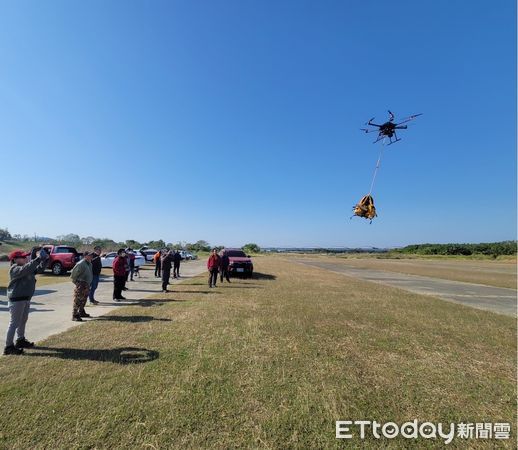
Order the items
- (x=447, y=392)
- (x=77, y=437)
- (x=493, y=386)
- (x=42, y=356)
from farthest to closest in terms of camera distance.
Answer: (x=42, y=356) < (x=493, y=386) < (x=447, y=392) < (x=77, y=437)

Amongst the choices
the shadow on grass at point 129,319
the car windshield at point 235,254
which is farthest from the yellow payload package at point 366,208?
the car windshield at point 235,254

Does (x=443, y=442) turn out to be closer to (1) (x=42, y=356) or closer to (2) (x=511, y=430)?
(2) (x=511, y=430)

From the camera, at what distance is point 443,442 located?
3.12 metres

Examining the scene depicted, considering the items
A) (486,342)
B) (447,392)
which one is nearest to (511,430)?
(447,392)

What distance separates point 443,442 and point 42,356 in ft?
18.9

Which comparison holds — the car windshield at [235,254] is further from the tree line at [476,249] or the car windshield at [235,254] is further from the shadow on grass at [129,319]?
the tree line at [476,249]

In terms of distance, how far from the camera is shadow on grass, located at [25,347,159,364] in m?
4.77

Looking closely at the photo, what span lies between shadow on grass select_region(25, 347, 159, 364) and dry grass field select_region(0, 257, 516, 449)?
0.02 metres

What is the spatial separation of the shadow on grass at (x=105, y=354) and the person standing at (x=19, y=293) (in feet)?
0.95

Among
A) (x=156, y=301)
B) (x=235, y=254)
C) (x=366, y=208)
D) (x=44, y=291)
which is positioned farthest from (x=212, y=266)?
(x=366, y=208)

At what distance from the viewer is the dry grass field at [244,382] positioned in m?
3.05

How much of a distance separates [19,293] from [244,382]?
416cm

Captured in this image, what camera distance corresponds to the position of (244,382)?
4.12m

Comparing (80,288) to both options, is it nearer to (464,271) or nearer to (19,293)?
(19,293)
